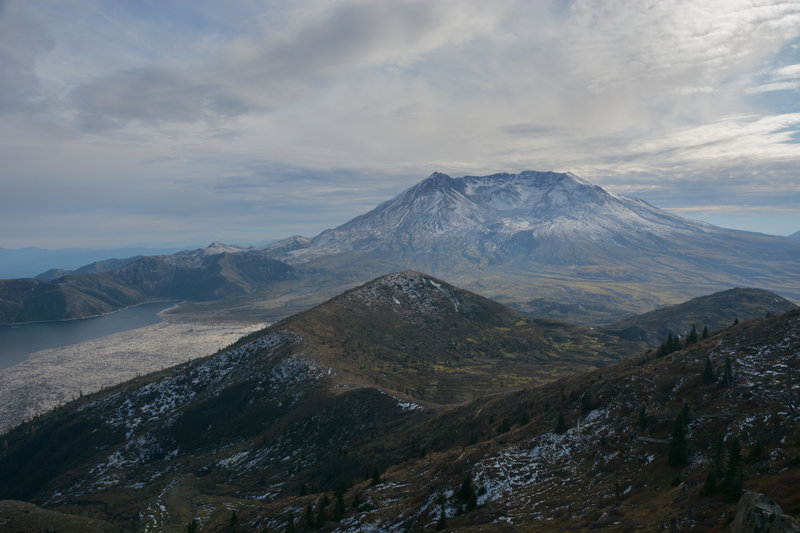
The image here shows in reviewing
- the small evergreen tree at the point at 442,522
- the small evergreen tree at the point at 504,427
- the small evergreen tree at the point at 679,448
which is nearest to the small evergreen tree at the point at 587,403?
the small evergreen tree at the point at 504,427

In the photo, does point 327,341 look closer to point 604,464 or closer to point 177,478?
point 177,478

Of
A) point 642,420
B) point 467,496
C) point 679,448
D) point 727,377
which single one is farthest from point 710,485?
point 467,496

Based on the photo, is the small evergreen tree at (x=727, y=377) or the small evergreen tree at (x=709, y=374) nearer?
the small evergreen tree at (x=727, y=377)

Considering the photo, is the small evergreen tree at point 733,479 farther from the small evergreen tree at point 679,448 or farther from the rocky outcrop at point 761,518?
the rocky outcrop at point 761,518

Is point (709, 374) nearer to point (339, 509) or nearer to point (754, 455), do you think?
point (754, 455)

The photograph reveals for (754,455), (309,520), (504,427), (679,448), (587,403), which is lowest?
(309,520)

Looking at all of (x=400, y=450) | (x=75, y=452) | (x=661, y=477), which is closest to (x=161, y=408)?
(x=75, y=452)
